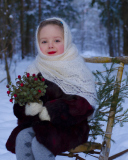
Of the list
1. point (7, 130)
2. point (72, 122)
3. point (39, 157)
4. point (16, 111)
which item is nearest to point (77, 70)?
point (72, 122)

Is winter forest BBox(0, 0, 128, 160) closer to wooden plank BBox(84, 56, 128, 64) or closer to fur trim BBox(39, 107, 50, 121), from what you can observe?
wooden plank BBox(84, 56, 128, 64)

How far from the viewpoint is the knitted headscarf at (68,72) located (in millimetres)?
1884

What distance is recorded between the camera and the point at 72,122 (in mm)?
A: 1747

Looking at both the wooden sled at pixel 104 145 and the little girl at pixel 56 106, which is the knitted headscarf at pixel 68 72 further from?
the wooden sled at pixel 104 145

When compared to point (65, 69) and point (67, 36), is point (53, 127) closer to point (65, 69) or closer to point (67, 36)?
point (65, 69)

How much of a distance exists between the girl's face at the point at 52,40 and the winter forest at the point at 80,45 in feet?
1.87

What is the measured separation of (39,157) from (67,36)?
3.58 ft

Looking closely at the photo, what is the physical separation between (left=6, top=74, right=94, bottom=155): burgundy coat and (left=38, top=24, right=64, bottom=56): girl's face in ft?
1.38

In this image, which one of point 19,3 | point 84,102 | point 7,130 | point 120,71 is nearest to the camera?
point 84,102

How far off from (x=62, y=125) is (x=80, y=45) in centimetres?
3700

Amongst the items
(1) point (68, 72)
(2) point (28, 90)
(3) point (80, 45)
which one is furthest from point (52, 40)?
(3) point (80, 45)

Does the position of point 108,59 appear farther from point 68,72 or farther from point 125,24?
point 125,24

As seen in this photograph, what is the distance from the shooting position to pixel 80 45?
38.1 meters

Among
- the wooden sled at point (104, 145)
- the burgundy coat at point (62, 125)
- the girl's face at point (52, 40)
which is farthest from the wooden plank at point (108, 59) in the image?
the burgundy coat at point (62, 125)
